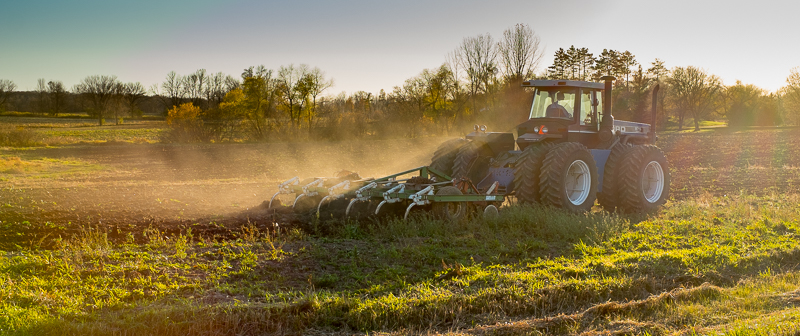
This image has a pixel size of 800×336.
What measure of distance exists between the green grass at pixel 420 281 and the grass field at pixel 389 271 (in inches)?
0.8

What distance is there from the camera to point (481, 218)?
927 cm

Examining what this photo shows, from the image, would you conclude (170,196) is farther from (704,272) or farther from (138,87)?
(138,87)

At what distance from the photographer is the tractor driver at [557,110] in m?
11.0

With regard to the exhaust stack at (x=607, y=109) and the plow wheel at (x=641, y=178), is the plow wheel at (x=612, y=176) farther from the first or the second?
the exhaust stack at (x=607, y=109)

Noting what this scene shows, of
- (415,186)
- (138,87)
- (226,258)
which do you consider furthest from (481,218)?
(138,87)

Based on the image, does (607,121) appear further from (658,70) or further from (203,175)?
(658,70)

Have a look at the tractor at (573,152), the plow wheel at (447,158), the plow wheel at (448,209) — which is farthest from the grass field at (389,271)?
the plow wheel at (447,158)

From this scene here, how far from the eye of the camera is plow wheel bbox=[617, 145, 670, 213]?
10922 mm

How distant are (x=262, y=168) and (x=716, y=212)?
20784mm

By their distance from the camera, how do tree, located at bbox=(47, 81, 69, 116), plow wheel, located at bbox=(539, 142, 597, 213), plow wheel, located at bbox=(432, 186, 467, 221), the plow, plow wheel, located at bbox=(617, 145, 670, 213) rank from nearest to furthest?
plow wheel, located at bbox=(432, 186, 467, 221)
the plow
plow wheel, located at bbox=(539, 142, 597, 213)
plow wheel, located at bbox=(617, 145, 670, 213)
tree, located at bbox=(47, 81, 69, 116)

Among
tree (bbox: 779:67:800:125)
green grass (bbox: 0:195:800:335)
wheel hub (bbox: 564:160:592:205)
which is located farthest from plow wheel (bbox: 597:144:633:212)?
tree (bbox: 779:67:800:125)

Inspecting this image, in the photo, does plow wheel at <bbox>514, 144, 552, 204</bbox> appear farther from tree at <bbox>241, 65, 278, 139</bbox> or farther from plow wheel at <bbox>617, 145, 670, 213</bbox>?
tree at <bbox>241, 65, 278, 139</bbox>

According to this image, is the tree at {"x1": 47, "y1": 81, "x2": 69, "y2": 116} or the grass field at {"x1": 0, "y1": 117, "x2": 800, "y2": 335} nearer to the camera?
the grass field at {"x1": 0, "y1": 117, "x2": 800, "y2": 335}

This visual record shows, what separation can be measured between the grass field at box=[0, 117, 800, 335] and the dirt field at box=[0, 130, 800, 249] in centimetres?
10
